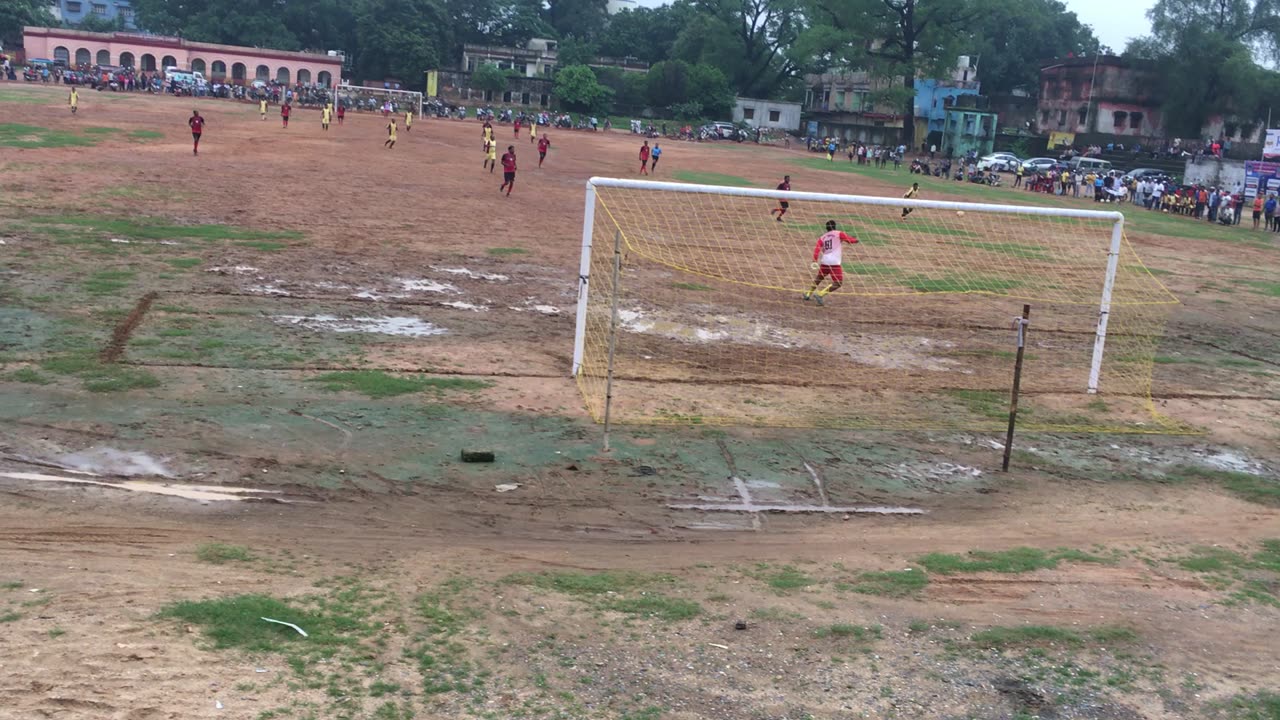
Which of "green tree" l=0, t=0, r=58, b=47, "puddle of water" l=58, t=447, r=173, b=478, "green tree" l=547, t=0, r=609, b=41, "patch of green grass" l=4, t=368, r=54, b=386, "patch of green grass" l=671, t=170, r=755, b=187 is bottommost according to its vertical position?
"puddle of water" l=58, t=447, r=173, b=478

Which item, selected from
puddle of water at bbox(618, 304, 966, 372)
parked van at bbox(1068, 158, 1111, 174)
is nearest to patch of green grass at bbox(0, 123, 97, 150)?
puddle of water at bbox(618, 304, 966, 372)

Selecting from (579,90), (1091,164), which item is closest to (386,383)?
(1091,164)

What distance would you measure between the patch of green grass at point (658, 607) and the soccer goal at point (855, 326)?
129 inches

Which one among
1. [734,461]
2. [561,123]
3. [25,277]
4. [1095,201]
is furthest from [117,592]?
[561,123]

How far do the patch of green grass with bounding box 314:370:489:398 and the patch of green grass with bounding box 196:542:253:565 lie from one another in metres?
4.19

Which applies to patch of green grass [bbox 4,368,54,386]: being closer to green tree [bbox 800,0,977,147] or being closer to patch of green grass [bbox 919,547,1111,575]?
patch of green grass [bbox 919,547,1111,575]

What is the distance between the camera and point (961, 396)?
1445 centimetres

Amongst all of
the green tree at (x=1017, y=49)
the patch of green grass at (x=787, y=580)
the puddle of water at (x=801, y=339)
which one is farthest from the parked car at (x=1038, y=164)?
the patch of green grass at (x=787, y=580)

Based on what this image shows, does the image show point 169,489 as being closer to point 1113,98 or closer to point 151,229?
point 151,229

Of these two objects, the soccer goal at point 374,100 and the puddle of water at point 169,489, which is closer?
the puddle of water at point 169,489

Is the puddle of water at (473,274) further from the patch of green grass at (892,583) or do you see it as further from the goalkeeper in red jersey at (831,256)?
the patch of green grass at (892,583)

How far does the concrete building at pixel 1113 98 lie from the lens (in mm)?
77188

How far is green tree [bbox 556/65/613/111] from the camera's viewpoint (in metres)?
86.0

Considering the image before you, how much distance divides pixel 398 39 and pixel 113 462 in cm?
8853
